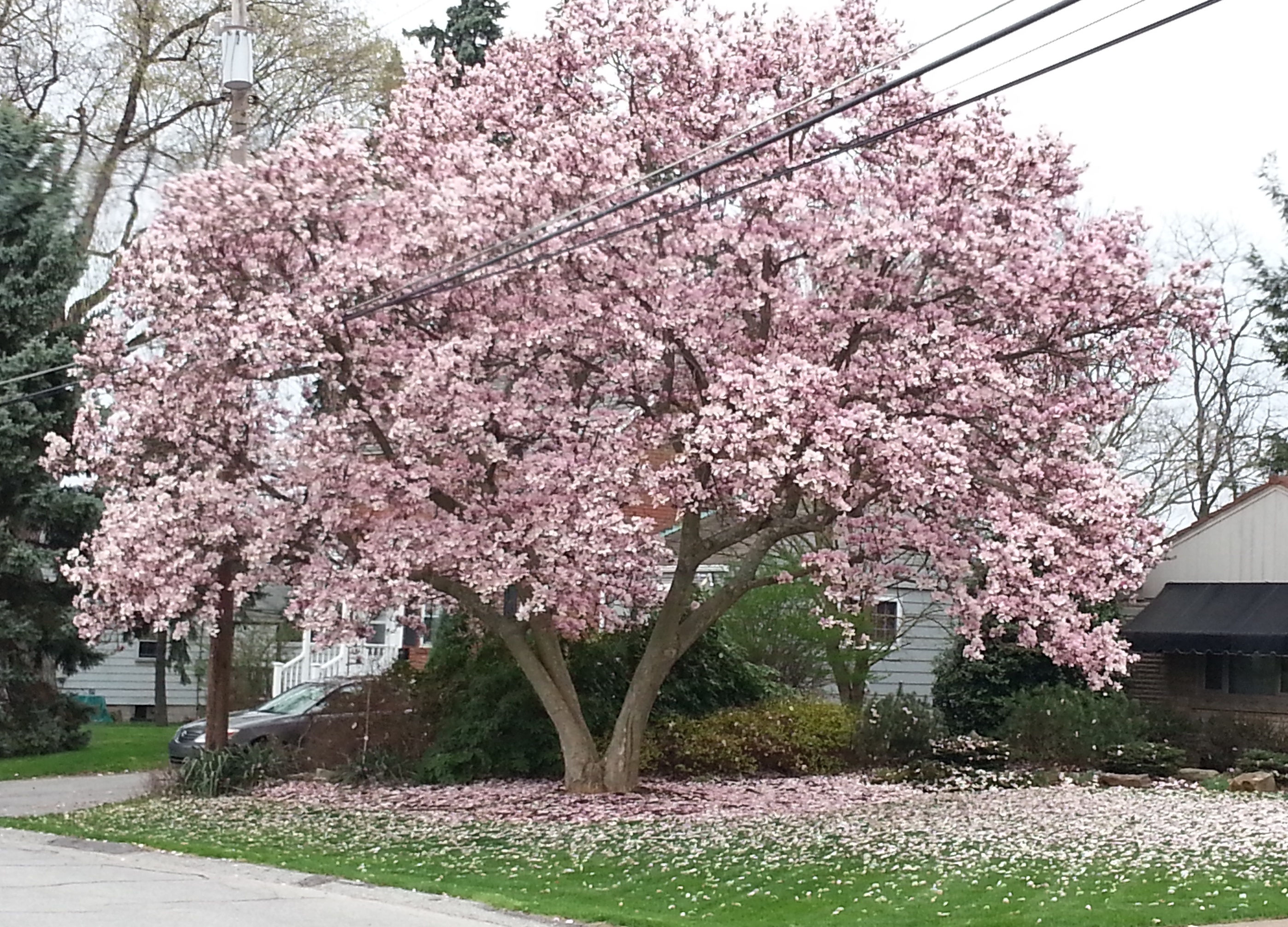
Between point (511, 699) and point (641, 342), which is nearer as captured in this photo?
point (641, 342)

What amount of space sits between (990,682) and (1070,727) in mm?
3213

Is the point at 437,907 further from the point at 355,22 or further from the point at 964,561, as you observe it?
the point at 355,22

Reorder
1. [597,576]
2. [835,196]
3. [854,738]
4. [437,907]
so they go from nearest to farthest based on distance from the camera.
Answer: [437,907]
[835,196]
[597,576]
[854,738]

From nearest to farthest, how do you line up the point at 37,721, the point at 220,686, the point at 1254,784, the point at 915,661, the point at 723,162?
the point at 723,162 → the point at 1254,784 → the point at 220,686 → the point at 37,721 → the point at 915,661

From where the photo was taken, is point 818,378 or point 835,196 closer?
point 818,378

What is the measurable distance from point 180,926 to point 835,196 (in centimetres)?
937

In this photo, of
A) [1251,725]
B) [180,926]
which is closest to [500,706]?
[180,926]

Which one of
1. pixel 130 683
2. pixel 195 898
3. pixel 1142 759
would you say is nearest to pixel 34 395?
pixel 195 898

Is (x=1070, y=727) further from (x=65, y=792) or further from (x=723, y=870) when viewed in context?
(x=65, y=792)

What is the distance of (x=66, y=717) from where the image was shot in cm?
2523

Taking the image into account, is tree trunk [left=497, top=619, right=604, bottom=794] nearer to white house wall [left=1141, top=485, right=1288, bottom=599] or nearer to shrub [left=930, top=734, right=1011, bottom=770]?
shrub [left=930, top=734, right=1011, bottom=770]

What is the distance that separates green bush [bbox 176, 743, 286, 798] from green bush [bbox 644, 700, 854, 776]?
5.03 m

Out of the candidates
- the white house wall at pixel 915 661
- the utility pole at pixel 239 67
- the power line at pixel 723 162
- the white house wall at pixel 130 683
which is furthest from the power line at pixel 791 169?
the white house wall at pixel 130 683

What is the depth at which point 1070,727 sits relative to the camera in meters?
20.7
